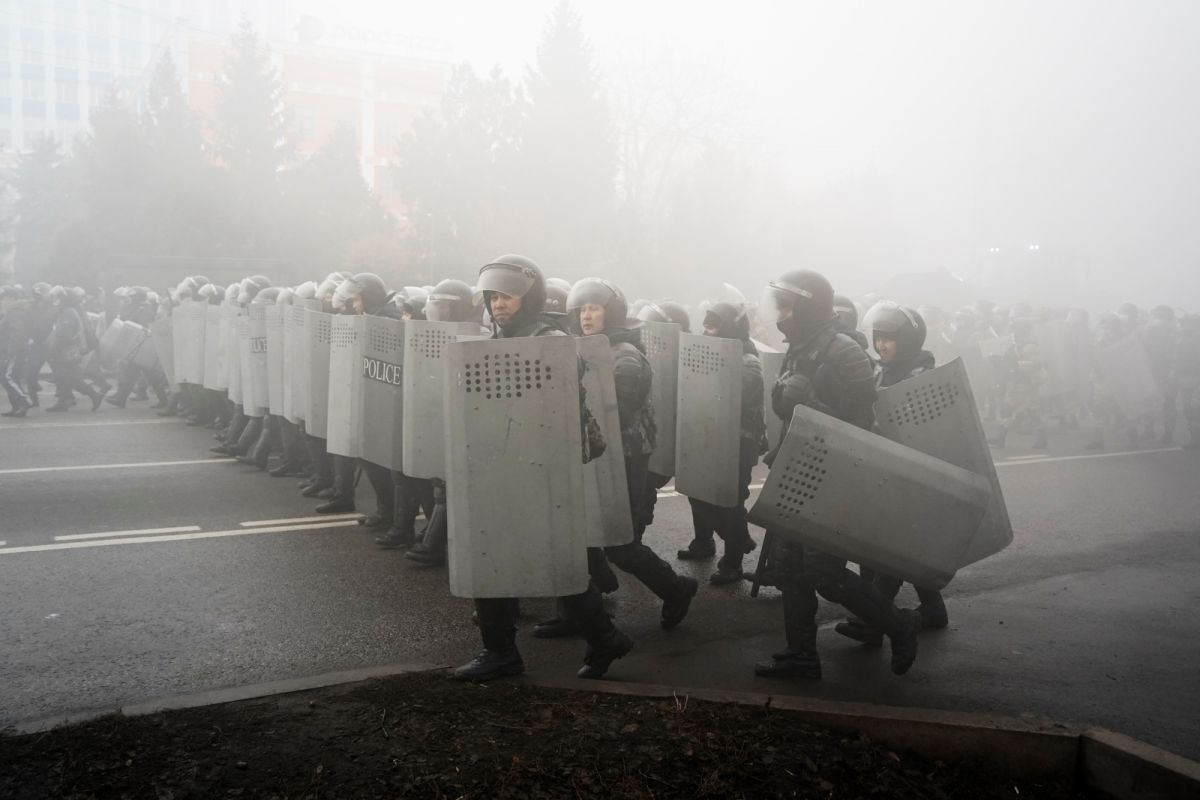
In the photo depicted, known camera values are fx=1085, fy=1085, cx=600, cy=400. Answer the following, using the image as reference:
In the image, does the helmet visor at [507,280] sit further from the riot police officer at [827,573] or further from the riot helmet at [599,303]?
the riot police officer at [827,573]

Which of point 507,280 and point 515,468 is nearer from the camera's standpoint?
point 515,468

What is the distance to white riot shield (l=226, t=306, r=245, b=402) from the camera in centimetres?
1162

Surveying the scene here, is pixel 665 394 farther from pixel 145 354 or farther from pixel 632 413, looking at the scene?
pixel 145 354

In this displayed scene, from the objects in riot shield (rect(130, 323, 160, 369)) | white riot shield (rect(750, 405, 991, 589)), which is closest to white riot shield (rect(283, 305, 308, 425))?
white riot shield (rect(750, 405, 991, 589))

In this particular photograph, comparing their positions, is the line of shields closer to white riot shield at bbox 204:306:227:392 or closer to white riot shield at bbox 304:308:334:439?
white riot shield at bbox 304:308:334:439

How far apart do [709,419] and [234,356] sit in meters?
6.78

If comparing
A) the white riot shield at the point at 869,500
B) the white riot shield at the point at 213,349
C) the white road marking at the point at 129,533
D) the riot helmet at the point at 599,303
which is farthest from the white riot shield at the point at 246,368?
the white riot shield at the point at 869,500

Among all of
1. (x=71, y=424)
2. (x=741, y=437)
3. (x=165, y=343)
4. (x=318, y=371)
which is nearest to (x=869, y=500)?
(x=741, y=437)

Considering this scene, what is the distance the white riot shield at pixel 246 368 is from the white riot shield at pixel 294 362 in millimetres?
1271

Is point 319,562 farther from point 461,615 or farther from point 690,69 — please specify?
point 690,69

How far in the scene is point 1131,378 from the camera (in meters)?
16.4

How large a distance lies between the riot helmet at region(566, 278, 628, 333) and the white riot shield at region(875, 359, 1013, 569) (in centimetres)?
148

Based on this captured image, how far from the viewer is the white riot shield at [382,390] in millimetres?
7523

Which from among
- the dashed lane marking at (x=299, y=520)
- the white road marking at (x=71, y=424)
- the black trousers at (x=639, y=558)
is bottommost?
the white road marking at (x=71, y=424)
